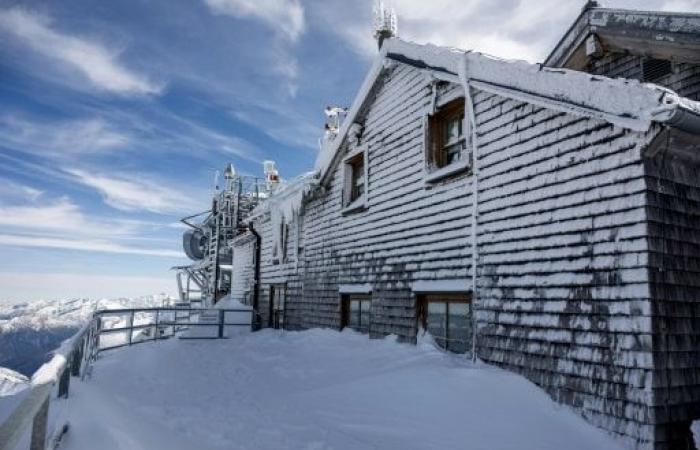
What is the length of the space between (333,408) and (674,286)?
451 centimetres

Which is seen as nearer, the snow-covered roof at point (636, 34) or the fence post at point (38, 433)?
the fence post at point (38, 433)

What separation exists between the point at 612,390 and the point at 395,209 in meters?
5.82

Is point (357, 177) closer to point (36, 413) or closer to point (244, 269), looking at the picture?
point (244, 269)

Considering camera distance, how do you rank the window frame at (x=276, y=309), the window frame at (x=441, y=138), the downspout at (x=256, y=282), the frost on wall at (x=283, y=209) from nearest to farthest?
the window frame at (x=441, y=138), the frost on wall at (x=283, y=209), the window frame at (x=276, y=309), the downspout at (x=256, y=282)

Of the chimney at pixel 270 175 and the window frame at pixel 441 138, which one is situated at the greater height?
the chimney at pixel 270 175

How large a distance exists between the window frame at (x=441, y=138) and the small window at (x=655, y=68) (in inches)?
123

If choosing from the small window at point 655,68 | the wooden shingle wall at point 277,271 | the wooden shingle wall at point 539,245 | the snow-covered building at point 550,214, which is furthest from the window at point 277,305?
the small window at point 655,68

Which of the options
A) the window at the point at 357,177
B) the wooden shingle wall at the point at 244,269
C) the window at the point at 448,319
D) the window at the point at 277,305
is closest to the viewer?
the window at the point at 448,319

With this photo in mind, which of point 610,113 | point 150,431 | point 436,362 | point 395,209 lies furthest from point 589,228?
point 150,431

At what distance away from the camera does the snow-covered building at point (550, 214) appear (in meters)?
5.35

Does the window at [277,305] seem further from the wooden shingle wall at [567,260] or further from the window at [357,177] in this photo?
the wooden shingle wall at [567,260]

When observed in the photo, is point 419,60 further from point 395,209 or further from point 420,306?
point 420,306

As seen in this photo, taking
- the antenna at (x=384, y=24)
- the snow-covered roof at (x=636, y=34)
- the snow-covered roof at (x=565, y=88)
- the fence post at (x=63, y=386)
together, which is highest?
the antenna at (x=384, y=24)

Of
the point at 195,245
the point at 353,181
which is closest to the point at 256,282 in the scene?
the point at 353,181
